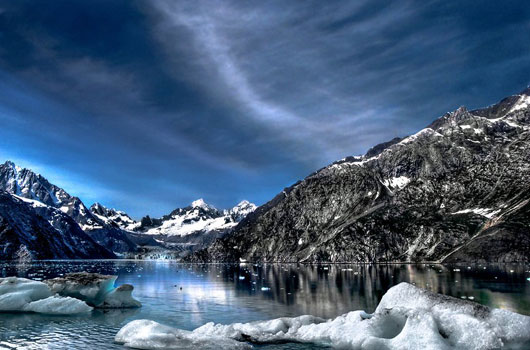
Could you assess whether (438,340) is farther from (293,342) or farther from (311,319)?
(311,319)

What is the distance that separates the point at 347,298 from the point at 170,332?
4490 centimetres

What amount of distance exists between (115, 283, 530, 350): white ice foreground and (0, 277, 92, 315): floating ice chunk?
2439 centimetres

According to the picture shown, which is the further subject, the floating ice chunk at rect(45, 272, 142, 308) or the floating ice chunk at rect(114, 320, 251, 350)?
the floating ice chunk at rect(45, 272, 142, 308)

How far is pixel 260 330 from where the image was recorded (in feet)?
127

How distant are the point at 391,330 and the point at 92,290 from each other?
156 ft

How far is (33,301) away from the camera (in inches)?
2288

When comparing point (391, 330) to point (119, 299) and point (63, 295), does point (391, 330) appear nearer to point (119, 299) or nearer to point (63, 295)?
point (119, 299)

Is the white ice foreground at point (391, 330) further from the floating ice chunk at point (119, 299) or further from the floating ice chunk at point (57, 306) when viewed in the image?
the floating ice chunk at point (119, 299)

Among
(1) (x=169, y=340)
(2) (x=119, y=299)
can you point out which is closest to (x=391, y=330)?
(1) (x=169, y=340)

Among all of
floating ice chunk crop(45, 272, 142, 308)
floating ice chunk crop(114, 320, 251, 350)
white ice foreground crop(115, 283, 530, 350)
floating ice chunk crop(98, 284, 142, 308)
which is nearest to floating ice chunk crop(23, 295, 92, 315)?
floating ice chunk crop(45, 272, 142, 308)

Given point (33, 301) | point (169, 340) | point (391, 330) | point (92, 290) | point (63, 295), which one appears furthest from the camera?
point (63, 295)

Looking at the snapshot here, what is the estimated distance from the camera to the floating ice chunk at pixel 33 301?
56.4m

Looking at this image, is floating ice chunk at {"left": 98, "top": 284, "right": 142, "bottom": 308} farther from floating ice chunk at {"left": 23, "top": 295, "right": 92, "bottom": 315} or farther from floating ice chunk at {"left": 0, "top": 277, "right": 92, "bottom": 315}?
floating ice chunk at {"left": 23, "top": 295, "right": 92, "bottom": 315}

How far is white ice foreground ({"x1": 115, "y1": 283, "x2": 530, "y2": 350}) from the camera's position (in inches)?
1145
